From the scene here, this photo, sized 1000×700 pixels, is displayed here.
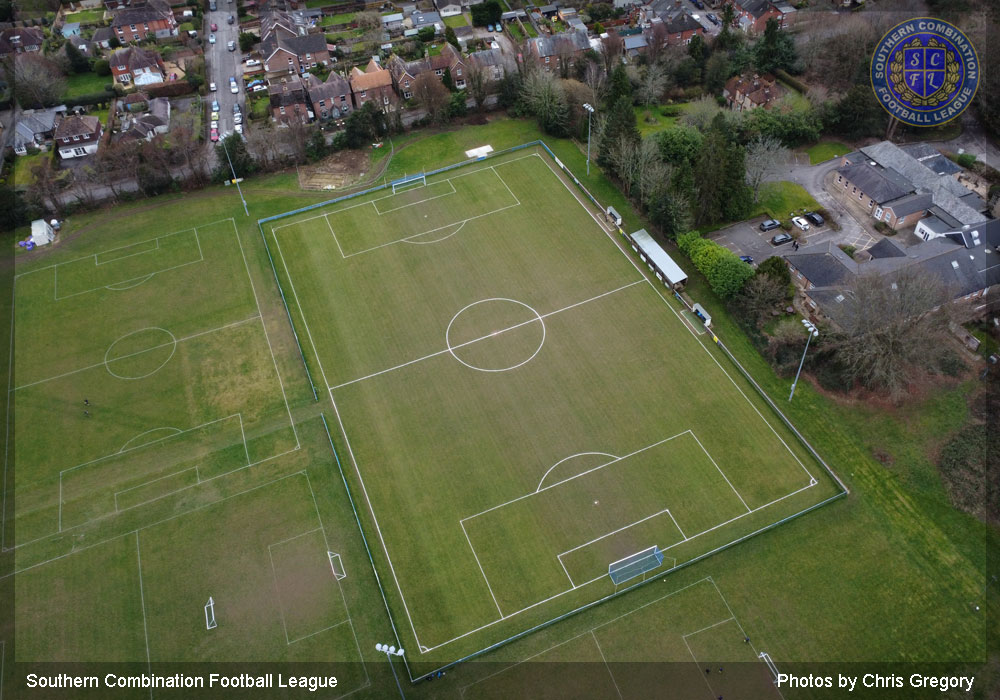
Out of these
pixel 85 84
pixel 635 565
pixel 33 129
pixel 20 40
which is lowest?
pixel 635 565

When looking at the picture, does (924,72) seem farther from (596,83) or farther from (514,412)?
(514,412)

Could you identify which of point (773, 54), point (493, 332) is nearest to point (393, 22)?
point (773, 54)

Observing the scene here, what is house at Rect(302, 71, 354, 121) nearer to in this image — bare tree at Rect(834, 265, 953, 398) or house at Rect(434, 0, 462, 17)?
house at Rect(434, 0, 462, 17)

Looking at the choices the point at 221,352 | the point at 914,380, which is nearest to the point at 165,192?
the point at 221,352

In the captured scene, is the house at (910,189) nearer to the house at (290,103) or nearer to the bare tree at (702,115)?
the bare tree at (702,115)

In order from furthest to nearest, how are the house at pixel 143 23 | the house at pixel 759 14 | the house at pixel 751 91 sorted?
the house at pixel 143 23
the house at pixel 759 14
the house at pixel 751 91

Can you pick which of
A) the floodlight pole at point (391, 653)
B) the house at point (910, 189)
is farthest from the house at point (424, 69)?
the floodlight pole at point (391, 653)

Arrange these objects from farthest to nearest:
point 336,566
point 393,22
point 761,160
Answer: point 393,22 → point 761,160 → point 336,566

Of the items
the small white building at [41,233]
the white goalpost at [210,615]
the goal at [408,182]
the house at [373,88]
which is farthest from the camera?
the house at [373,88]
